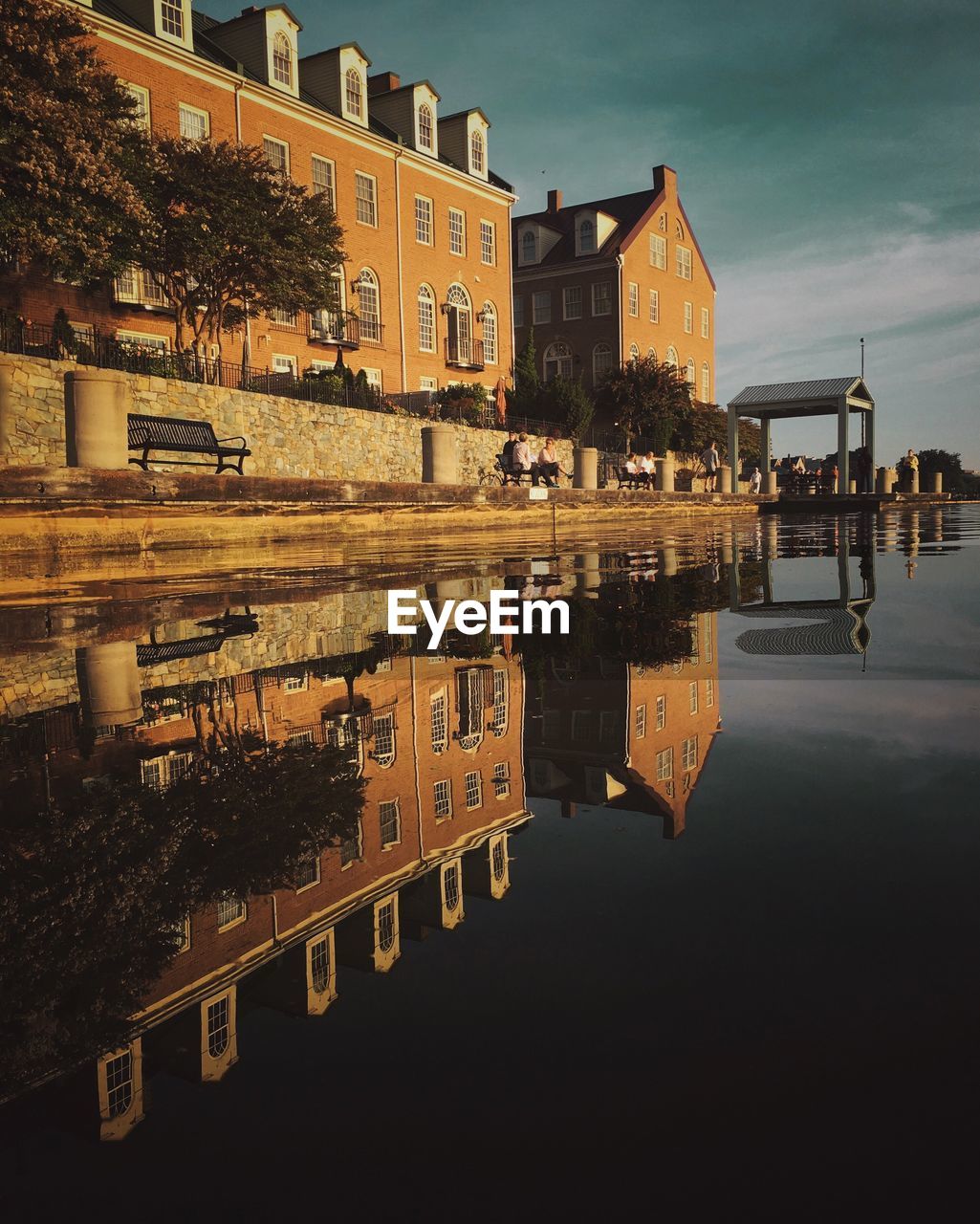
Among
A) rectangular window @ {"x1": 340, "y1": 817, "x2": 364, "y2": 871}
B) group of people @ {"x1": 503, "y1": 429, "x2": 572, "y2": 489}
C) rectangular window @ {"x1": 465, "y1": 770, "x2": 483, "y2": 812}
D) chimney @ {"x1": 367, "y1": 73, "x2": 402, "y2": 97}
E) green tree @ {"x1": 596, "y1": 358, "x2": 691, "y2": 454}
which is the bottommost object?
rectangular window @ {"x1": 340, "y1": 817, "x2": 364, "y2": 871}

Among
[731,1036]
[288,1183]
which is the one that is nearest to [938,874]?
[731,1036]

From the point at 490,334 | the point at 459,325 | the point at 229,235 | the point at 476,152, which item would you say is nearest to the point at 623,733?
the point at 229,235

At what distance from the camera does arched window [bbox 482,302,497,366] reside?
4300 centimetres

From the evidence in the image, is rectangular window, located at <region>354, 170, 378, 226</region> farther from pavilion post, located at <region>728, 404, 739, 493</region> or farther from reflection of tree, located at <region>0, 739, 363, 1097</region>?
reflection of tree, located at <region>0, 739, 363, 1097</region>

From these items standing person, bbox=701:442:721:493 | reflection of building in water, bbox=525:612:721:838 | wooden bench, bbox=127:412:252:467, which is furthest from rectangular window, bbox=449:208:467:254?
reflection of building in water, bbox=525:612:721:838

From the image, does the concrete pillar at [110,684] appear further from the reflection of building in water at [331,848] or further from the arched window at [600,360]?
the arched window at [600,360]

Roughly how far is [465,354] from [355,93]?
11.2m

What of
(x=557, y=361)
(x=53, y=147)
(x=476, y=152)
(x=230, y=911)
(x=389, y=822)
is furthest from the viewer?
(x=557, y=361)

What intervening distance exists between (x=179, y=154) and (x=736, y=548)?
2182 cm

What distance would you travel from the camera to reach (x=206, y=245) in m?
25.2

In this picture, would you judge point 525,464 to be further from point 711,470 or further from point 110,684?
point 711,470

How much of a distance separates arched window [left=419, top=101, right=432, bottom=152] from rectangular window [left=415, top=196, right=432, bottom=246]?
2.47 m

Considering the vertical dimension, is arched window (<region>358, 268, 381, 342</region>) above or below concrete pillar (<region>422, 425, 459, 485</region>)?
above

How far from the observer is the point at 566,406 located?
42.2 m
